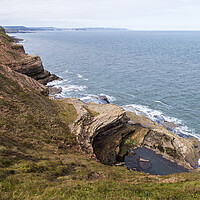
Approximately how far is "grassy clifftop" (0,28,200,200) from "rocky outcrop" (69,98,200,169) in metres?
4.99

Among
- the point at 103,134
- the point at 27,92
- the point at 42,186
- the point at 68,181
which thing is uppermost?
the point at 27,92

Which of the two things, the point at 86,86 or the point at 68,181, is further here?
the point at 86,86

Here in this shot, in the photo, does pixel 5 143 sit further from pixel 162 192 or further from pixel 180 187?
pixel 180 187

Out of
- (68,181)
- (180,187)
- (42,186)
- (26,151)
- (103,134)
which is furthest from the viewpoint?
(103,134)

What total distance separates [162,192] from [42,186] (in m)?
12.4

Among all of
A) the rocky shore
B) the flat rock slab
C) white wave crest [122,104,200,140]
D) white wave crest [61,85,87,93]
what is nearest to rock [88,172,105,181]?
the rocky shore

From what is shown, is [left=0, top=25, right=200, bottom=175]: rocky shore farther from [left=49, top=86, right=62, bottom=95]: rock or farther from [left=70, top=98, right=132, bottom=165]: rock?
[left=49, top=86, right=62, bottom=95]: rock

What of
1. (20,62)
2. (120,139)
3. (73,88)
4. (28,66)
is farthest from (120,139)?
(20,62)

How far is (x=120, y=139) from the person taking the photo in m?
41.8

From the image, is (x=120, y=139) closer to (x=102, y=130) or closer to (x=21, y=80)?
(x=102, y=130)

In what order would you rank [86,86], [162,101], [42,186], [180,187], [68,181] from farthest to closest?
[86,86] → [162,101] → [180,187] → [68,181] → [42,186]

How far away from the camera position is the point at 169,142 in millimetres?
42750

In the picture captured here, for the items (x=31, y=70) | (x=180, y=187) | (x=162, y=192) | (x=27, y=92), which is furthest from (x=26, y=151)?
(x=31, y=70)

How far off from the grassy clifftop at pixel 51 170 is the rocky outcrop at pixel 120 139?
4.99m
